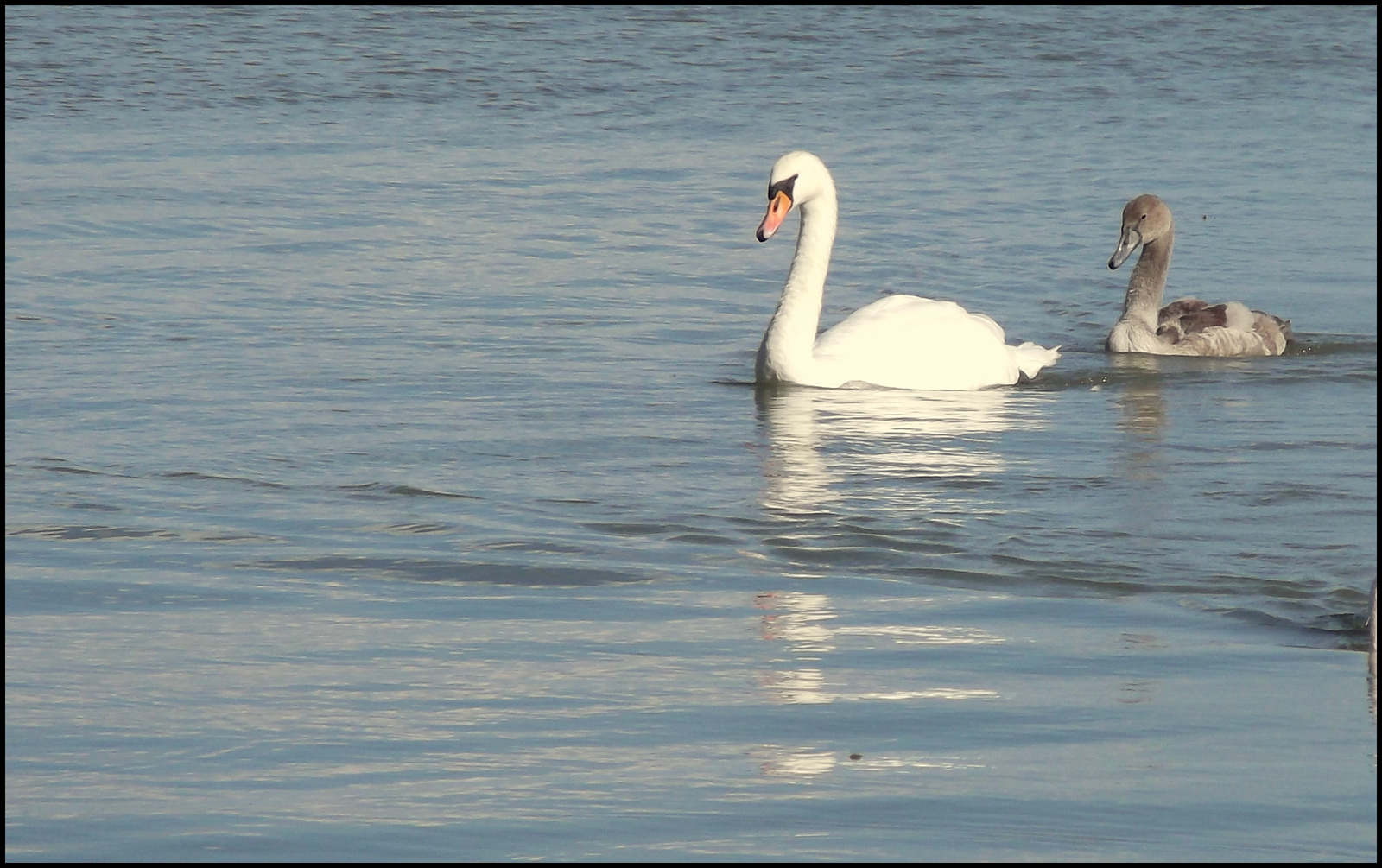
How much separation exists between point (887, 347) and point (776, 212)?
0.96 metres

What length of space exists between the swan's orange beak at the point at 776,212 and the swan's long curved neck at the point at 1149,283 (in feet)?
7.29

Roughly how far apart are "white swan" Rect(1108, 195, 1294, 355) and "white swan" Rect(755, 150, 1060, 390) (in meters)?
1.17

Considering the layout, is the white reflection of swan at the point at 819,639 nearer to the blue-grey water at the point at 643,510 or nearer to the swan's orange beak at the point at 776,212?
the blue-grey water at the point at 643,510

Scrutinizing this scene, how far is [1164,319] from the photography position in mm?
12156

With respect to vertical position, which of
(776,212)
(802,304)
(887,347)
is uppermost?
(776,212)

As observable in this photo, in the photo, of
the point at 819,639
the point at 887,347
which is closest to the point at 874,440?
the point at 887,347

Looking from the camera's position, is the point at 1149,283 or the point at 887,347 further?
the point at 1149,283

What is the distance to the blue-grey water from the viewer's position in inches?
175

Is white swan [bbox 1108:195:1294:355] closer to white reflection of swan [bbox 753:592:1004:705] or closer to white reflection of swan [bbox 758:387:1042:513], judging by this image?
white reflection of swan [bbox 758:387:1042:513]

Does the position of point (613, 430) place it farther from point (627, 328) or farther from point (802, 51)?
point (802, 51)

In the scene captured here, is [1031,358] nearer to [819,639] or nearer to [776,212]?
[776,212]

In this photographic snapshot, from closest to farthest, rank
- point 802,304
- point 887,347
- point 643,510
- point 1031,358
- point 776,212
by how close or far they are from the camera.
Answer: point 643,510 → point 887,347 → point 802,304 → point 776,212 → point 1031,358

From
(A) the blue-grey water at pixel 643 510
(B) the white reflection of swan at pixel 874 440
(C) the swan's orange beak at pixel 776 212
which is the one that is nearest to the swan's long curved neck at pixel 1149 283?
(A) the blue-grey water at pixel 643 510

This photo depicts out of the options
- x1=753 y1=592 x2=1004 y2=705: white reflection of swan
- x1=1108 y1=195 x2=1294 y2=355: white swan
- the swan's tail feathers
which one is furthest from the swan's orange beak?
x1=753 y1=592 x2=1004 y2=705: white reflection of swan
